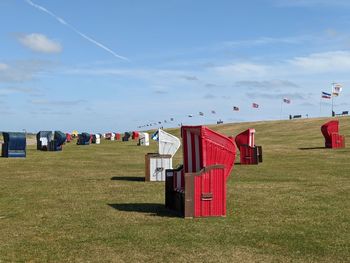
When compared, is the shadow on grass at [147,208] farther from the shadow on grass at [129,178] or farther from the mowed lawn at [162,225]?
the shadow on grass at [129,178]

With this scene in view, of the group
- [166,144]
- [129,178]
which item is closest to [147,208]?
[129,178]

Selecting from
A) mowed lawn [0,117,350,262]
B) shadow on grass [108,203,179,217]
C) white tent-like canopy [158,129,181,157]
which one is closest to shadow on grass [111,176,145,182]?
white tent-like canopy [158,129,181,157]

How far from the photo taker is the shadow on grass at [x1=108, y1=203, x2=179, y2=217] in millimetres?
12109

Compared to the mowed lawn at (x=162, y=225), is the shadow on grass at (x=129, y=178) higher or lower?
higher

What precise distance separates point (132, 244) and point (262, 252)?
228 cm

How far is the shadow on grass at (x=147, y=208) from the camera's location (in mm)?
12109

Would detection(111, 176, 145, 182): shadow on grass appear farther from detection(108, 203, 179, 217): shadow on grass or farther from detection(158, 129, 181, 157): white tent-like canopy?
detection(108, 203, 179, 217): shadow on grass

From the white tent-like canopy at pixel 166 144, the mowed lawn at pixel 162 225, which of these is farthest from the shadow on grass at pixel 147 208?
the white tent-like canopy at pixel 166 144

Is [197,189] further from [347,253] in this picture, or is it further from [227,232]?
[347,253]

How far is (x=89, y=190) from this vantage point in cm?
1667

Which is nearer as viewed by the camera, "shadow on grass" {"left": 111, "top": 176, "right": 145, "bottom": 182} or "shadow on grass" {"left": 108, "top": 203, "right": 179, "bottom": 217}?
"shadow on grass" {"left": 108, "top": 203, "right": 179, "bottom": 217}

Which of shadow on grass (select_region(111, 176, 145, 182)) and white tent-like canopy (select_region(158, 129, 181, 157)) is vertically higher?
white tent-like canopy (select_region(158, 129, 181, 157))

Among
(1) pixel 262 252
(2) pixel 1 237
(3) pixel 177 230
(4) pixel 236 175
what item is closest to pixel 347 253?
(1) pixel 262 252

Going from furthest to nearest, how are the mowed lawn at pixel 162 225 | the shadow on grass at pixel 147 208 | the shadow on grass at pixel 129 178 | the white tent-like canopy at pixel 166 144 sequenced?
the white tent-like canopy at pixel 166 144, the shadow on grass at pixel 129 178, the shadow on grass at pixel 147 208, the mowed lawn at pixel 162 225
